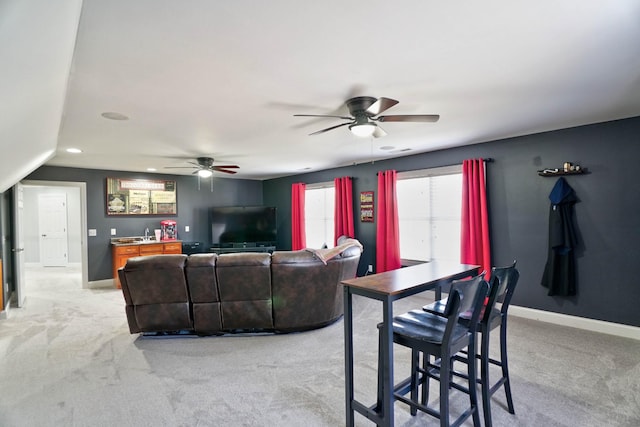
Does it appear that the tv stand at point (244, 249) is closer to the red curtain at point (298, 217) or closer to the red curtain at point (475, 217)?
the red curtain at point (298, 217)

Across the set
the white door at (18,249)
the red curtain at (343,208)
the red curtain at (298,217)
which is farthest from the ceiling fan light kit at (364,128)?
the white door at (18,249)

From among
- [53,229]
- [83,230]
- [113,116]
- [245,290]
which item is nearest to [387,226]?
[245,290]

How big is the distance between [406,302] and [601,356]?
230 cm

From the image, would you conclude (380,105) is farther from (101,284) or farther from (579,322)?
(101,284)

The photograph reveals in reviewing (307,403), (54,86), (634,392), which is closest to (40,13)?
(54,86)

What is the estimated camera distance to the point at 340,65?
2121 mm

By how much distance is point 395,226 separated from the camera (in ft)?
17.8

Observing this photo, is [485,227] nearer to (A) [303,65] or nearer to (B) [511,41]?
(B) [511,41]

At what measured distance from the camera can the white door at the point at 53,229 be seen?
8.30m

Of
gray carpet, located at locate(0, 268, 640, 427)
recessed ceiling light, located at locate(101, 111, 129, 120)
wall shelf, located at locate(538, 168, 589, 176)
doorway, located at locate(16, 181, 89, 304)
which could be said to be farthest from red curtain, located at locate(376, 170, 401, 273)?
doorway, located at locate(16, 181, 89, 304)

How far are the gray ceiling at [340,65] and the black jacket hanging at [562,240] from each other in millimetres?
809

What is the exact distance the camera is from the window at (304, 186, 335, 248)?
702cm

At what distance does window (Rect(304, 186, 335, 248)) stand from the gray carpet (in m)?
3.26

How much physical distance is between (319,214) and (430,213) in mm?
2740
